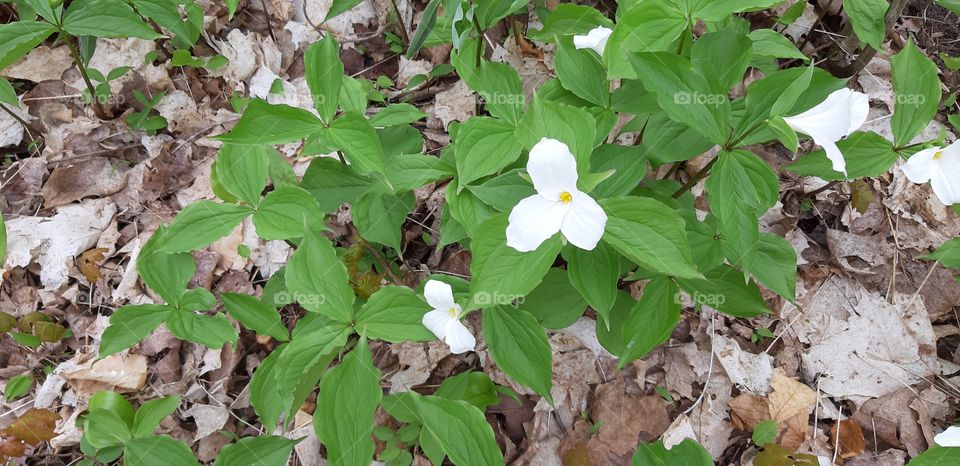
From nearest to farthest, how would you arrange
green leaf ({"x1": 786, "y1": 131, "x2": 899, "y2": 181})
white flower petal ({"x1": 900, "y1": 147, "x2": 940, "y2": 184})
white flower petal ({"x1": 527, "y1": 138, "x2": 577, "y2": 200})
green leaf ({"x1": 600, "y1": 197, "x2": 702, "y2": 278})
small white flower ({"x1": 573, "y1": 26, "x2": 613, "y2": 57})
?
white flower petal ({"x1": 527, "y1": 138, "x2": 577, "y2": 200}), green leaf ({"x1": 600, "y1": 197, "x2": 702, "y2": 278}), white flower petal ({"x1": 900, "y1": 147, "x2": 940, "y2": 184}), green leaf ({"x1": 786, "y1": 131, "x2": 899, "y2": 181}), small white flower ({"x1": 573, "y1": 26, "x2": 613, "y2": 57})

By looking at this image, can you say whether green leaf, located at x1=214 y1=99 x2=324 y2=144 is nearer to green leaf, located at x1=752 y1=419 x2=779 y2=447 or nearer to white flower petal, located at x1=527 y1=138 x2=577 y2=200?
white flower petal, located at x1=527 y1=138 x2=577 y2=200

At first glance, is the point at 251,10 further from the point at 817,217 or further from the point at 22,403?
the point at 817,217

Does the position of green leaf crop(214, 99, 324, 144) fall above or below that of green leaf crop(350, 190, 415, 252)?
above

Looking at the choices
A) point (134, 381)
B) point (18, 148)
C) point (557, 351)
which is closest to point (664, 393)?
point (557, 351)

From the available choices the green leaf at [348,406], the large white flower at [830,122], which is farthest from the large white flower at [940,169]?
the green leaf at [348,406]

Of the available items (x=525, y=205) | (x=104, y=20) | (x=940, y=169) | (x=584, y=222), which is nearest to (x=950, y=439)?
(x=940, y=169)

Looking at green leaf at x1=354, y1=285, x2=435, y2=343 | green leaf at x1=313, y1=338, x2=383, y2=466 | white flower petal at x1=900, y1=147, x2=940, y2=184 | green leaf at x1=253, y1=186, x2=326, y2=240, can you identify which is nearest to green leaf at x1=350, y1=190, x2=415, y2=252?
green leaf at x1=253, y1=186, x2=326, y2=240
